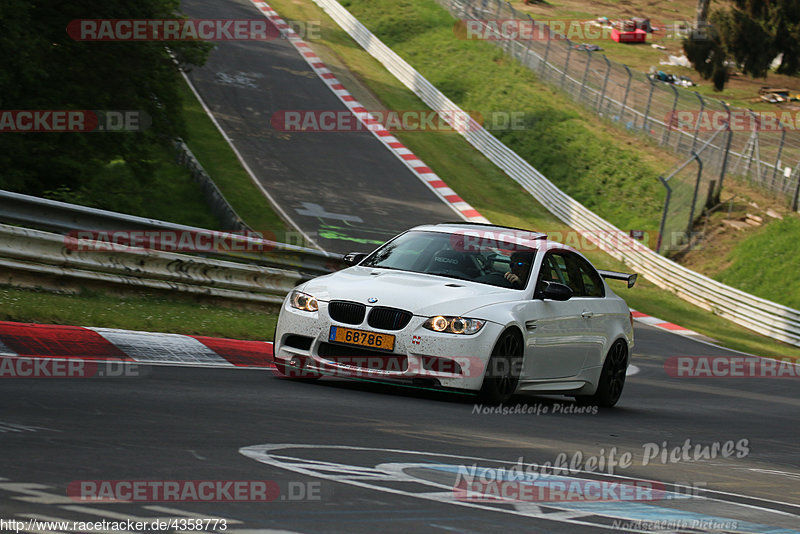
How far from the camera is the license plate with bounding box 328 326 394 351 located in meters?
8.72

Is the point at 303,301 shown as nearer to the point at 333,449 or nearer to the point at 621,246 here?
the point at 333,449

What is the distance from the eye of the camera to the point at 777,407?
45.6 feet

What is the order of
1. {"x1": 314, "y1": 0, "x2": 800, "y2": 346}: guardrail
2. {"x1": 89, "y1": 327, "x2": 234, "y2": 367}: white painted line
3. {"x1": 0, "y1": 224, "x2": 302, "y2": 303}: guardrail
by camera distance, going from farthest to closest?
{"x1": 314, "y1": 0, "x2": 800, "y2": 346}: guardrail → {"x1": 0, "y1": 224, "x2": 302, "y2": 303}: guardrail → {"x1": 89, "y1": 327, "x2": 234, "y2": 367}: white painted line

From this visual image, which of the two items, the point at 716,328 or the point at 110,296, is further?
the point at 716,328

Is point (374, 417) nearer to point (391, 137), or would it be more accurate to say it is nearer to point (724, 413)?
point (724, 413)

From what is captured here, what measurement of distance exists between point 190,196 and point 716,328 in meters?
13.2

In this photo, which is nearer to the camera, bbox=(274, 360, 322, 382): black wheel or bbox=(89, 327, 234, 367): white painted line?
bbox=(274, 360, 322, 382): black wheel

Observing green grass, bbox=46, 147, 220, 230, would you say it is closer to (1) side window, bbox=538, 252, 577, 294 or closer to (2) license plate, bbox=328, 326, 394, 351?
(1) side window, bbox=538, 252, 577, 294

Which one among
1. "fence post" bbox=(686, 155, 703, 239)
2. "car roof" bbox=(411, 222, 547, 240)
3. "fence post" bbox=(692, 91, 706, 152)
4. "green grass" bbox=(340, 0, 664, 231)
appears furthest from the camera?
"green grass" bbox=(340, 0, 664, 231)

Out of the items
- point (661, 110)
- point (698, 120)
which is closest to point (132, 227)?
point (698, 120)

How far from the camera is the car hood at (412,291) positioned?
29.1ft

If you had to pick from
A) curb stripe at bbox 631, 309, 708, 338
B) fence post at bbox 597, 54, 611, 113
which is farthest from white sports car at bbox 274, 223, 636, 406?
fence post at bbox 597, 54, 611, 113

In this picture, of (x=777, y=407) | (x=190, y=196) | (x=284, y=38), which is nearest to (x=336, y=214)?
(x=190, y=196)

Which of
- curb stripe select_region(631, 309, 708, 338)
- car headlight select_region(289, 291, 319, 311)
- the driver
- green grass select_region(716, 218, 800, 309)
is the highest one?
the driver
